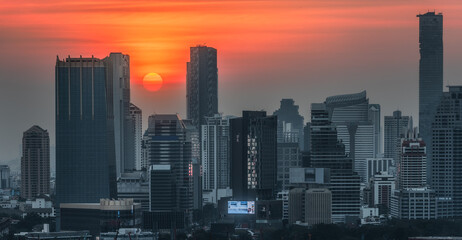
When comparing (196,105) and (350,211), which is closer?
(350,211)

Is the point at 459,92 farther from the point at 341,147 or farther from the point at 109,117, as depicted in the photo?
the point at 109,117

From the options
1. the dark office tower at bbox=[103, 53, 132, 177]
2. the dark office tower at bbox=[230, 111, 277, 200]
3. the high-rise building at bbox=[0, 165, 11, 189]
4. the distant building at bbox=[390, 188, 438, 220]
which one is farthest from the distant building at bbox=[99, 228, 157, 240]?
the high-rise building at bbox=[0, 165, 11, 189]

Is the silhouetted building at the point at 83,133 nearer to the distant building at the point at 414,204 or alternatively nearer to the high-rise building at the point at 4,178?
the distant building at the point at 414,204

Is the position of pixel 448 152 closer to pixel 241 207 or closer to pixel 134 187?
pixel 241 207

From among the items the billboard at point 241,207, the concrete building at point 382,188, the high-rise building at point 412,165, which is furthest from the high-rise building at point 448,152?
the billboard at point 241,207

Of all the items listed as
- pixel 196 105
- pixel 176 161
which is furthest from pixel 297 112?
pixel 176 161
